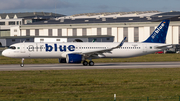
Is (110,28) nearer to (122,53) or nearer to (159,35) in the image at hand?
(159,35)

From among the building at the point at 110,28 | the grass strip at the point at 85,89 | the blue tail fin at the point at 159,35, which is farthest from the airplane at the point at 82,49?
the building at the point at 110,28

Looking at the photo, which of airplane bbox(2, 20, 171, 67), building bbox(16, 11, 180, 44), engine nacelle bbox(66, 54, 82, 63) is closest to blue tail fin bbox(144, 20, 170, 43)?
airplane bbox(2, 20, 171, 67)

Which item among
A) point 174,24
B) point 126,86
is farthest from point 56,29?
point 126,86

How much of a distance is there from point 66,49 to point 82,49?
2.79 meters

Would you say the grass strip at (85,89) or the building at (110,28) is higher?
the building at (110,28)

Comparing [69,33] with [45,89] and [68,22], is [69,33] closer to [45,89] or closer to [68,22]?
[68,22]

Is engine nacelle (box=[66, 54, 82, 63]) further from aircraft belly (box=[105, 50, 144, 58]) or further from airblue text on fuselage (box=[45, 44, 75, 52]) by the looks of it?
aircraft belly (box=[105, 50, 144, 58])

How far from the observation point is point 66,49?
47.5m

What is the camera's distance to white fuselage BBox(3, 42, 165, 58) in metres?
46.1

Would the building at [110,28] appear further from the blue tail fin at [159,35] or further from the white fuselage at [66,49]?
the white fuselage at [66,49]

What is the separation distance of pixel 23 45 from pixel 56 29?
→ 69.5 metres

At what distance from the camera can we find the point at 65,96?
2072 centimetres

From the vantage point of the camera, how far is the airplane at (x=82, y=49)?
46.1 metres

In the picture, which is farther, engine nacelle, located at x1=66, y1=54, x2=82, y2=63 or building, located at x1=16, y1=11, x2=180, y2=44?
building, located at x1=16, y1=11, x2=180, y2=44
